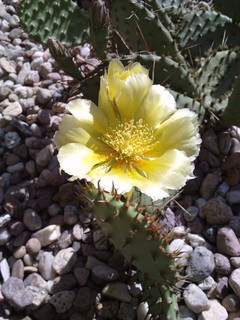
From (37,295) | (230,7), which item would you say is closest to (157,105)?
(37,295)

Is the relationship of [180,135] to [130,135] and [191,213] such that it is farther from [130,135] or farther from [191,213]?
[191,213]

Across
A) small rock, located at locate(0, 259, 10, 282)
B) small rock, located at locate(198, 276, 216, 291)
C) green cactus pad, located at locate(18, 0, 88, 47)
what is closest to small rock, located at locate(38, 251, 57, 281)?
small rock, located at locate(0, 259, 10, 282)

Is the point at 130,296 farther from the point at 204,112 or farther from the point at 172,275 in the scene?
the point at 204,112

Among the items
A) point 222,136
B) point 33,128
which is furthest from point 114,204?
point 33,128

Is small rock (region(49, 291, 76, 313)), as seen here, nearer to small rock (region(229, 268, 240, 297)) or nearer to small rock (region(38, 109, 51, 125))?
small rock (region(229, 268, 240, 297))

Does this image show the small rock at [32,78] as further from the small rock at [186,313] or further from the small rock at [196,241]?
the small rock at [186,313]
